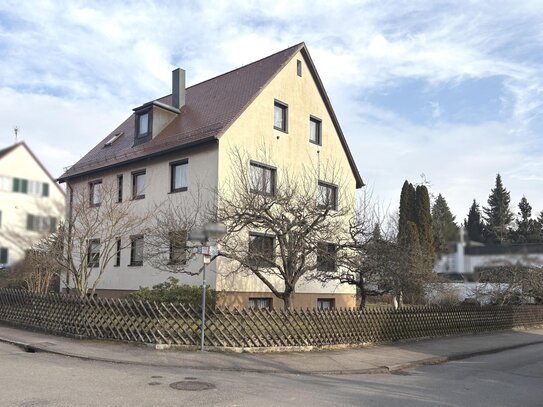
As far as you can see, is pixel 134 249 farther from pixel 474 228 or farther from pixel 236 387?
pixel 474 228

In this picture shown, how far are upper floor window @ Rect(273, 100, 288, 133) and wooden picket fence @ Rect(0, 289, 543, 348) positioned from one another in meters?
10.8

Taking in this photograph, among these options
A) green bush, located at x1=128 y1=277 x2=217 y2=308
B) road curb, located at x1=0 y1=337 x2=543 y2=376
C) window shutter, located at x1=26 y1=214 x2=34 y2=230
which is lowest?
road curb, located at x1=0 y1=337 x2=543 y2=376

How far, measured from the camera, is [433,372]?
1236 cm

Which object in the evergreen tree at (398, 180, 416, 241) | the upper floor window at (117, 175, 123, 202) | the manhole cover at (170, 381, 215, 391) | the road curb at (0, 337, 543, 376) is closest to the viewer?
the manhole cover at (170, 381, 215, 391)

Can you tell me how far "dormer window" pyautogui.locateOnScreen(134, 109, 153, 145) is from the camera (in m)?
25.6

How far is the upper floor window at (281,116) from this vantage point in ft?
80.9

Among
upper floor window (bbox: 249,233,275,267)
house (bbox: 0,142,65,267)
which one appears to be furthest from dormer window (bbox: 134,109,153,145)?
house (bbox: 0,142,65,267)

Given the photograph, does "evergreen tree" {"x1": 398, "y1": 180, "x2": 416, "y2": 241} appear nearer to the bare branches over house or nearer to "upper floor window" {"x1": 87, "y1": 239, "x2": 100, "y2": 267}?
the bare branches over house

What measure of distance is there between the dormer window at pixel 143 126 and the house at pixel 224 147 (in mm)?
50

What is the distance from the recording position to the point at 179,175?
23453mm

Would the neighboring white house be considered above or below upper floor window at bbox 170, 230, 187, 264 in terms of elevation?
below

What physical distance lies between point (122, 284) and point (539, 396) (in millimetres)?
19539

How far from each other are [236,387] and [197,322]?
14.6 feet

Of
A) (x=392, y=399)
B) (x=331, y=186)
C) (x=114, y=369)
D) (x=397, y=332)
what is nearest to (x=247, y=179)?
(x=331, y=186)
